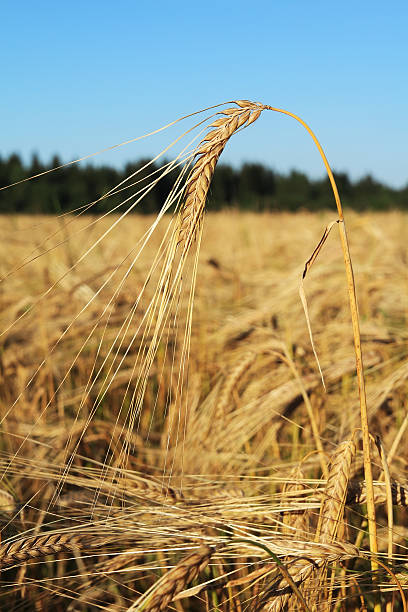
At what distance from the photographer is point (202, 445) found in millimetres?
1350

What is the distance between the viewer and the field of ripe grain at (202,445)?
0.67 m

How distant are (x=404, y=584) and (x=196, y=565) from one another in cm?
30

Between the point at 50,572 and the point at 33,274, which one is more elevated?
the point at 33,274

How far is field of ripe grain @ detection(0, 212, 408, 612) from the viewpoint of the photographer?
67 cm

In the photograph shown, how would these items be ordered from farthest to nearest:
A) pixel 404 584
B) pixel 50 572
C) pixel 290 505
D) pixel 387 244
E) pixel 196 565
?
pixel 387 244 < pixel 50 572 < pixel 290 505 < pixel 404 584 < pixel 196 565

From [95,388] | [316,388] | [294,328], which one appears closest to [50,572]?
[316,388]

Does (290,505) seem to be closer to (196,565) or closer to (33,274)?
(196,565)

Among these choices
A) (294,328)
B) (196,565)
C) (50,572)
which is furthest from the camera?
(294,328)

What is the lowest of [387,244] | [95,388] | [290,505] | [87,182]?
[95,388]

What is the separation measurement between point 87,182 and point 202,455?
30313 mm

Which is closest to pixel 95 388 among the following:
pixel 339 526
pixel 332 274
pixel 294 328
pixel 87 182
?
pixel 294 328

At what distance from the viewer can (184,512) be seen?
769 millimetres

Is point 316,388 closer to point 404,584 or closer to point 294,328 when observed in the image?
point 294,328

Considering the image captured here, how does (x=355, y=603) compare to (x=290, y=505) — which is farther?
(x=355, y=603)
